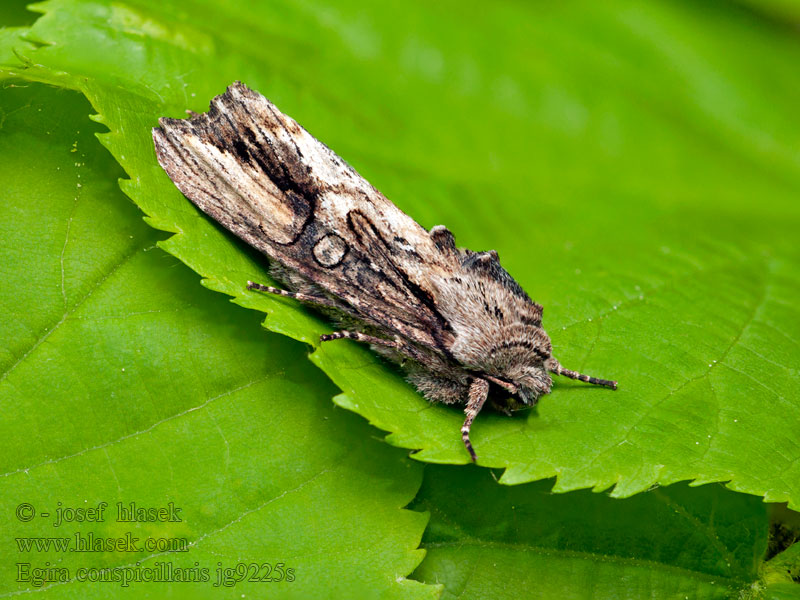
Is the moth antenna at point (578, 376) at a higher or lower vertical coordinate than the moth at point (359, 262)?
lower

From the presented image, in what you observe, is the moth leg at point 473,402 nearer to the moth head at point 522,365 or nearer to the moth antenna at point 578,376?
the moth head at point 522,365

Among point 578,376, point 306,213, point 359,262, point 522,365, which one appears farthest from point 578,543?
point 306,213

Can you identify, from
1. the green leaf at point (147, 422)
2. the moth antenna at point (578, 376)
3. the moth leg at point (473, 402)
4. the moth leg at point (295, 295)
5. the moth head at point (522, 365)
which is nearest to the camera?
the green leaf at point (147, 422)

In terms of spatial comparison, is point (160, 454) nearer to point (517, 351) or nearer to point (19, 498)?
point (19, 498)

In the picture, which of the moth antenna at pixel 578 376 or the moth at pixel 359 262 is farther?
the moth antenna at pixel 578 376

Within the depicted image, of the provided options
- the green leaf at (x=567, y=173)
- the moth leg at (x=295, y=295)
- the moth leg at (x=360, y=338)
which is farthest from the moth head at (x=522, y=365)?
the moth leg at (x=295, y=295)

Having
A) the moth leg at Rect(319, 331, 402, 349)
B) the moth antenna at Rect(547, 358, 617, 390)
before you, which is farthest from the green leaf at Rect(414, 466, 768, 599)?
the moth leg at Rect(319, 331, 402, 349)

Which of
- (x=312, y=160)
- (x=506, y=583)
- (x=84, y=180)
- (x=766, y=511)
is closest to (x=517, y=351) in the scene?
(x=506, y=583)

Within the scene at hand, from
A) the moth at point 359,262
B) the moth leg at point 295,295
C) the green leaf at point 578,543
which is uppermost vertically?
the moth at point 359,262
